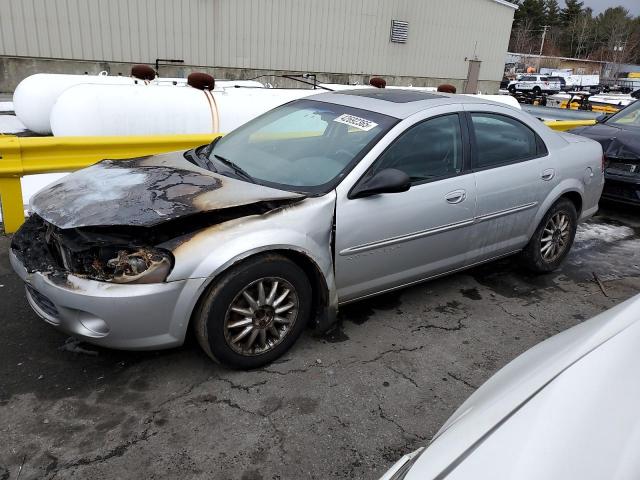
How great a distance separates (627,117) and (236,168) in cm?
655

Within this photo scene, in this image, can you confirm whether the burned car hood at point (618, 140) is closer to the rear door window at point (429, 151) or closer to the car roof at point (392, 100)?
the car roof at point (392, 100)

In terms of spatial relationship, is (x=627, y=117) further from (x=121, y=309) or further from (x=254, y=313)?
(x=121, y=309)

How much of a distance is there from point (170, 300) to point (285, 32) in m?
18.0

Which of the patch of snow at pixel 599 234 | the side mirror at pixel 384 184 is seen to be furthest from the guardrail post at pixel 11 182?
the patch of snow at pixel 599 234

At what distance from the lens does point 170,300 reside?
263 centimetres

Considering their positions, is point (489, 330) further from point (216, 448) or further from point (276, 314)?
point (216, 448)

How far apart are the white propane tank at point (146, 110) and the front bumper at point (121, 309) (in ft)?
13.4

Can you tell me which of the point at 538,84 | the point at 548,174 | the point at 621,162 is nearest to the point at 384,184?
the point at 548,174

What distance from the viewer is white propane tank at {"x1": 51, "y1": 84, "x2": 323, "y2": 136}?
6.26m

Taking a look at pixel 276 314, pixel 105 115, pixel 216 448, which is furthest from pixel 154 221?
pixel 105 115

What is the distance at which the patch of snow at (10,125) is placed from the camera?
27.1 feet

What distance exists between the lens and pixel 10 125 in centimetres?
855

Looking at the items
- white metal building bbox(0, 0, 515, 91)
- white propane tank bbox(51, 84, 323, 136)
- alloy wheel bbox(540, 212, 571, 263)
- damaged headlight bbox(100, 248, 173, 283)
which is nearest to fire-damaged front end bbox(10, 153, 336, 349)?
damaged headlight bbox(100, 248, 173, 283)

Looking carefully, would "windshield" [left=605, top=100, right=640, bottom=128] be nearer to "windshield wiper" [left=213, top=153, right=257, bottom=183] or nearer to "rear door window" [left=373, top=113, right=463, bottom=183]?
"rear door window" [left=373, top=113, right=463, bottom=183]
